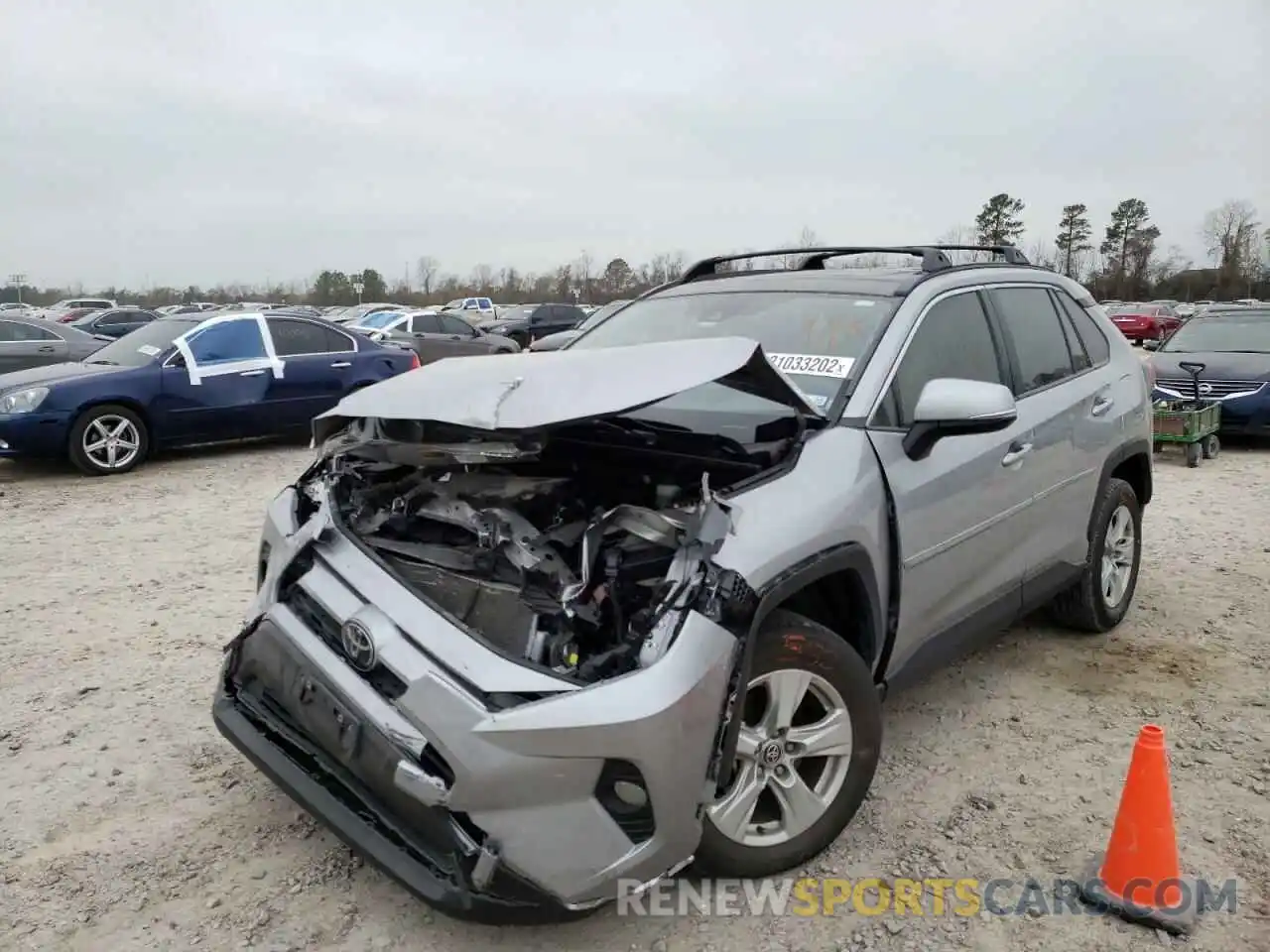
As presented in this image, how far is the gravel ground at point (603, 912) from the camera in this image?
2551mm

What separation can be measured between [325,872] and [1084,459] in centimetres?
347

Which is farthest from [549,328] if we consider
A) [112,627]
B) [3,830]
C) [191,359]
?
[3,830]

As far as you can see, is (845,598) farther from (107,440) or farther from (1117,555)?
(107,440)

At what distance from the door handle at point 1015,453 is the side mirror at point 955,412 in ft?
1.79

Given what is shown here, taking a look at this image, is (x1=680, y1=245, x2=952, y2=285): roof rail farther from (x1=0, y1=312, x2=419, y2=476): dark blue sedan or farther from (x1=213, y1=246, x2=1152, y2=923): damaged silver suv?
(x1=0, y1=312, x2=419, y2=476): dark blue sedan

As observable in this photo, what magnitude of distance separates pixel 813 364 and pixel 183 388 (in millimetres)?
7668

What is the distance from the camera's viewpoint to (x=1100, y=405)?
429 centimetres

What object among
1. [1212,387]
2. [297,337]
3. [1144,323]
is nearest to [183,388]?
[297,337]

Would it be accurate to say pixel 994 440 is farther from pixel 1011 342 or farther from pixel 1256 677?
pixel 1256 677

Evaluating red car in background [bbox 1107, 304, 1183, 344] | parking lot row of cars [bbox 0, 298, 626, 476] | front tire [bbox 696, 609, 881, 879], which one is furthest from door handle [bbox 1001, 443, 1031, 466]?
red car in background [bbox 1107, 304, 1183, 344]

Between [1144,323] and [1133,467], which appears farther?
[1144,323]

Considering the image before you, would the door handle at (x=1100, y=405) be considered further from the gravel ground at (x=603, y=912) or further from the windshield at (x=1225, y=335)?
the windshield at (x=1225, y=335)

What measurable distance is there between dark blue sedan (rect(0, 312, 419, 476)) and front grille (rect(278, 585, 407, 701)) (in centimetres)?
685

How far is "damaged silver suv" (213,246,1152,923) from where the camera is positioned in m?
2.21
